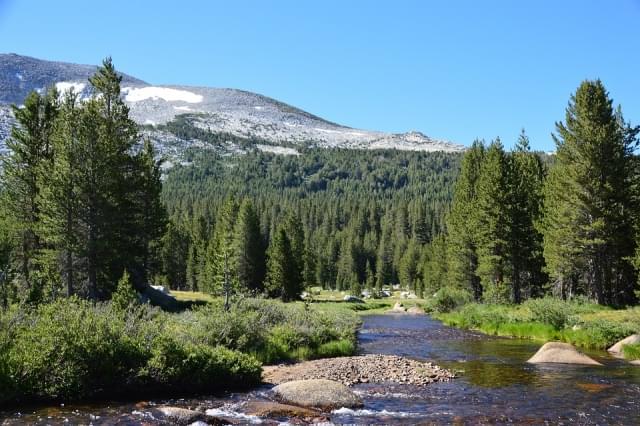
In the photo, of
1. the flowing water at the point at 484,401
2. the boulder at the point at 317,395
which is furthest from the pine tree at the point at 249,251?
the boulder at the point at 317,395

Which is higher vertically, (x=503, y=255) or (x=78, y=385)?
(x=503, y=255)

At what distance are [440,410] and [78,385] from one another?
1096cm

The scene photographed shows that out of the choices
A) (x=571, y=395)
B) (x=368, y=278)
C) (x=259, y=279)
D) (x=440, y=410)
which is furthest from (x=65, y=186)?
(x=368, y=278)

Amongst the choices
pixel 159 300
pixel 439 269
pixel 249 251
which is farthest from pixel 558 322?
pixel 249 251

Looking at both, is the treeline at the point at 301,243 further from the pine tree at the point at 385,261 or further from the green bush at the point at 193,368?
the green bush at the point at 193,368

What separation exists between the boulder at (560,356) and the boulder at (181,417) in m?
16.4

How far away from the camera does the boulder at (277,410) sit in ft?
53.1

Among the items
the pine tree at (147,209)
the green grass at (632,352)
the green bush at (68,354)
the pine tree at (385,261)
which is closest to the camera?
the green bush at (68,354)

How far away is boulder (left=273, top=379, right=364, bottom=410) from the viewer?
1741cm

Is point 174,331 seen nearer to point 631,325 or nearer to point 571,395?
point 571,395

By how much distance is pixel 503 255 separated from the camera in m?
50.2

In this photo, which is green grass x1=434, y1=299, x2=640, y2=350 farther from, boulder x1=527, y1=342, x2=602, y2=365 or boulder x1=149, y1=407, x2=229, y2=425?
boulder x1=149, y1=407, x2=229, y2=425

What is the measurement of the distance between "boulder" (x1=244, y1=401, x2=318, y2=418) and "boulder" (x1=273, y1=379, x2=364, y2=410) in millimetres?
677

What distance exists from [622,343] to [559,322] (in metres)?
6.99
